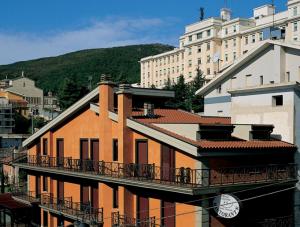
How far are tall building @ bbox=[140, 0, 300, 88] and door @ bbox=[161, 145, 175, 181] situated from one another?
71763 mm

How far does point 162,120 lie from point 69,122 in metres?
8.73

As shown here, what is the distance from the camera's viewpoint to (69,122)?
3425 centimetres

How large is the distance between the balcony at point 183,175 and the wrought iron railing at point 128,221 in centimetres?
203

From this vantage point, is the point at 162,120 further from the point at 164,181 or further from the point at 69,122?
the point at 69,122

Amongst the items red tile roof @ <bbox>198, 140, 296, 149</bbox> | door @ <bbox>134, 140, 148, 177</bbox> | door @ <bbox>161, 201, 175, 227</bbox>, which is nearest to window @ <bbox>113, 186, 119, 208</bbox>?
door @ <bbox>134, 140, 148, 177</bbox>

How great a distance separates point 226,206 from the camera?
22328mm

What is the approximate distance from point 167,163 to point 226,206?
4143mm

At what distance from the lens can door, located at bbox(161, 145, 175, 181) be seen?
956 inches

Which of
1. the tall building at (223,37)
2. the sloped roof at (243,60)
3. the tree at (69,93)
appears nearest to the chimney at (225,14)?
the tall building at (223,37)

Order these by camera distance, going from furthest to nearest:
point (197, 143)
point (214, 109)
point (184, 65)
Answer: point (184, 65) < point (214, 109) < point (197, 143)

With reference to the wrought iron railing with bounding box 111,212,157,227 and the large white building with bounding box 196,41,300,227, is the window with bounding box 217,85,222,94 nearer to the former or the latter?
the large white building with bounding box 196,41,300,227

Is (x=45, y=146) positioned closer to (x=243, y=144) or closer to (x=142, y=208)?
(x=142, y=208)

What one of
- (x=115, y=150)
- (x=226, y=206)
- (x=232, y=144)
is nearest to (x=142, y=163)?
(x=115, y=150)

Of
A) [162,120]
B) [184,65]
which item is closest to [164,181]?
[162,120]
